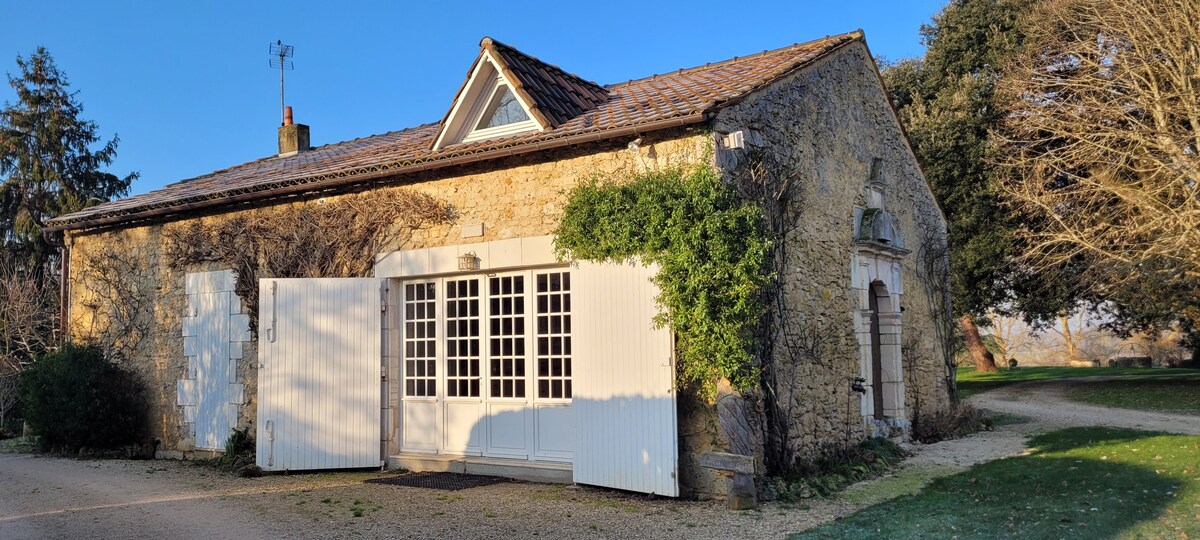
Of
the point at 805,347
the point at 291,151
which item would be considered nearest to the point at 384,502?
the point at 805,347

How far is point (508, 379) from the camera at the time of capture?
890 cm

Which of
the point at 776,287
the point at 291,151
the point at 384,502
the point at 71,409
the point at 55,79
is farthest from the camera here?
the point at 55,79

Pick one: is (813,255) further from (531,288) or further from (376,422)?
(376,422)

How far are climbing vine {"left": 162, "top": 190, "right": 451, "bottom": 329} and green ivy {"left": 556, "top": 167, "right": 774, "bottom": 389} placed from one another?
280 centimetres

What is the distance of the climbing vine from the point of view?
965 cm

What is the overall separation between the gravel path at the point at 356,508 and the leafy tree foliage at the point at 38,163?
1463 centimetres

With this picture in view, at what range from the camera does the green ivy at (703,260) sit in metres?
7.20

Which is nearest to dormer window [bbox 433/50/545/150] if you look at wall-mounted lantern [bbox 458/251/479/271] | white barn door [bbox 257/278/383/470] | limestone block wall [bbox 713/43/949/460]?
wall-mounted lantern [bbox 458/251/479/271]

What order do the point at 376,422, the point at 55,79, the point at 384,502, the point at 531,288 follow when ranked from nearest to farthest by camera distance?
the point at 384,502, the point at 531,288, the point at 376,422, the point at 55,79

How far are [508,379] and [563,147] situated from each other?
8.42ft

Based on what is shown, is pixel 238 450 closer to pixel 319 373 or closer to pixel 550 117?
pixel 319 373

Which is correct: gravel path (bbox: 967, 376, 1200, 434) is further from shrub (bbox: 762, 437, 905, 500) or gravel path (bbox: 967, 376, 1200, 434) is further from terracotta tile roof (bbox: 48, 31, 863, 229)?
terracotta tile roof (bbox: 48, 31, 863, 229)

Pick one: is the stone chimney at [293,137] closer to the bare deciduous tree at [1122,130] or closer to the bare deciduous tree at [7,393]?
the bare deciduous tree at [7,393]

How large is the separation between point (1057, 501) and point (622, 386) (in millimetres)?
3772
